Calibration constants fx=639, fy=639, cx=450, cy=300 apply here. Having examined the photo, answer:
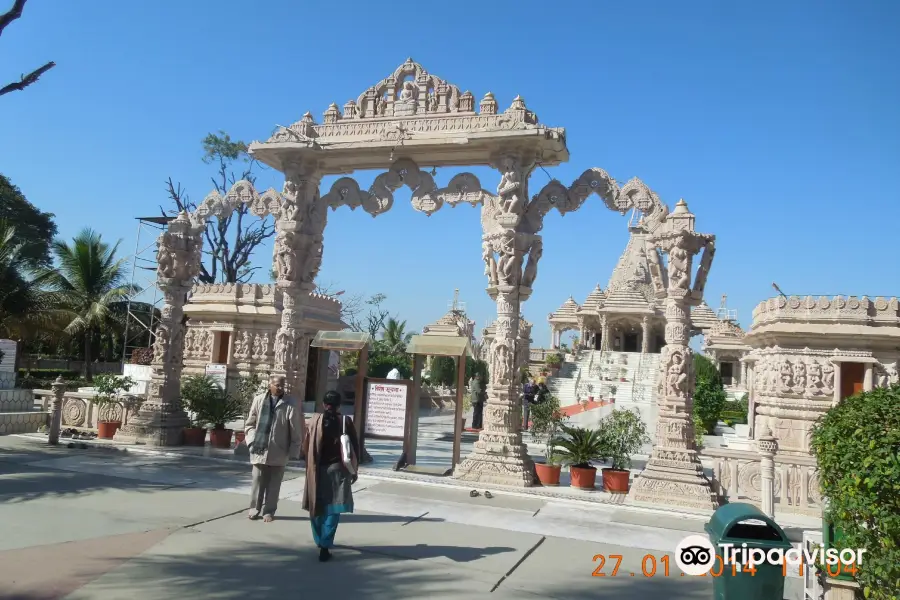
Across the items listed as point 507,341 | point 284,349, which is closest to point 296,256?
point 284,349

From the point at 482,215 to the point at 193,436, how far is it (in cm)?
647

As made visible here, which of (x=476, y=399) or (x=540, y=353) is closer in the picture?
(x=476, y=399)

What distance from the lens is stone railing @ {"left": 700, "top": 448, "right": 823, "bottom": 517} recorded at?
846 cm

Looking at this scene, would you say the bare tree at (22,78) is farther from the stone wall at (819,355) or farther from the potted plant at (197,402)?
the stone wall at (819,355)

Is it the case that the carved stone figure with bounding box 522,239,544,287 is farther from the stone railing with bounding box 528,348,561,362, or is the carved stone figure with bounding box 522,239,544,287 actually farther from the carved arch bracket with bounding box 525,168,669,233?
the stone railing with bounding box 528,348,561,362

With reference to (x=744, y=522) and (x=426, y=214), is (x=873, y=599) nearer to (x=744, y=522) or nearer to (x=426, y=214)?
(x=744, y=522)

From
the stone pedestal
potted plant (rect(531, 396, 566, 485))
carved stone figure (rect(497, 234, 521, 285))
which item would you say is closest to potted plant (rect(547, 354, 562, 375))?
potted plant (rect(531, 396, 566, 485))

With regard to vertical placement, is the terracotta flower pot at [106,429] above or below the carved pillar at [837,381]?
below

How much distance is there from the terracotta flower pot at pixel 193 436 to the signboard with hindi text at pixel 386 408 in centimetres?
368

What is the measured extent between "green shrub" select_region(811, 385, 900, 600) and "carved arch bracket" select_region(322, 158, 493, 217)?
21.6 ft

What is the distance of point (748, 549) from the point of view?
13.1ft

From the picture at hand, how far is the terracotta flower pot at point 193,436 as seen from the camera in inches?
448

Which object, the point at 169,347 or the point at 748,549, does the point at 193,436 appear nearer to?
the point at 169,347

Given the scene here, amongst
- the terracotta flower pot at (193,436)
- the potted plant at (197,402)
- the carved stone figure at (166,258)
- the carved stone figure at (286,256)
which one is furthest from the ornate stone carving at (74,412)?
the carved stone figure at (286,256)
